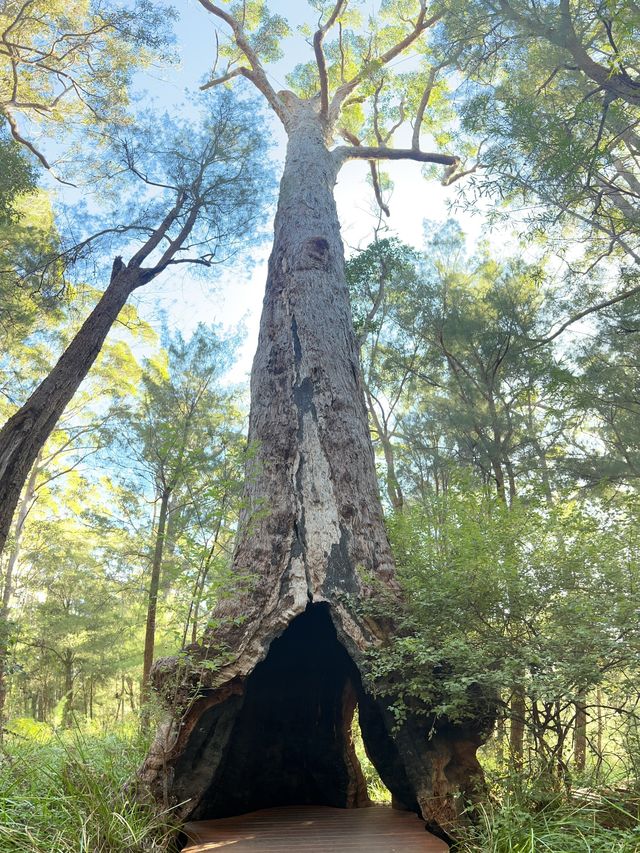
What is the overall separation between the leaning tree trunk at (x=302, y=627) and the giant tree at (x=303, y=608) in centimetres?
1

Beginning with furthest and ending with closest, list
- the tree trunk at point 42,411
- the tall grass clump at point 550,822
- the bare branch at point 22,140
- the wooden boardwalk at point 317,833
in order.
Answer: the bare branch at point 22,140, the tree trunk at point 42,411, the wooden boardwalk at point 317,833, the tall grass clump at point 550,822

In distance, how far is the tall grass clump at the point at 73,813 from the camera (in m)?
2.58

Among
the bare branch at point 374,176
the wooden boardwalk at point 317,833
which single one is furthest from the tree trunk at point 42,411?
the bare branch at point 374,176

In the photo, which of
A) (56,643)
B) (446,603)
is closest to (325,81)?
(446,603)

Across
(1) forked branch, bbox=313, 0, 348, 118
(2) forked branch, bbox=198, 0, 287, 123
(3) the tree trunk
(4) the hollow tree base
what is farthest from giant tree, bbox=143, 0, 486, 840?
(2) forked branch, bbox=198, 0, 287, 123

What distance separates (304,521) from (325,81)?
7649 millimetres

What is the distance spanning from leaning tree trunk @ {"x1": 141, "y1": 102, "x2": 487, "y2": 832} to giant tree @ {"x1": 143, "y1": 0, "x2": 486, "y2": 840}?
0.04 ft

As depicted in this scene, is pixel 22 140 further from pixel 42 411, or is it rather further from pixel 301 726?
pixel 301 726

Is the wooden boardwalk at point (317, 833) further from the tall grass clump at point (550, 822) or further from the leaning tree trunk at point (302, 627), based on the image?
the tall grass clump at point (550, 822)

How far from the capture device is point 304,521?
12.9ft

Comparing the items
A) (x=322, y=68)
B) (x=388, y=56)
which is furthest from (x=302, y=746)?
(x=388, y=56)

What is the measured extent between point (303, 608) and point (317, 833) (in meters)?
1.34

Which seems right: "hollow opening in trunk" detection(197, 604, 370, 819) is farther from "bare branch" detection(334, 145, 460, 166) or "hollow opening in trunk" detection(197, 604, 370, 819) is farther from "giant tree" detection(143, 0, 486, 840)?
"bare branch" detection(334, 145, 460, 166)

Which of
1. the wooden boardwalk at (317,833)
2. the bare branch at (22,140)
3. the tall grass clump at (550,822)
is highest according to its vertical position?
the bare branch at (22,140)
